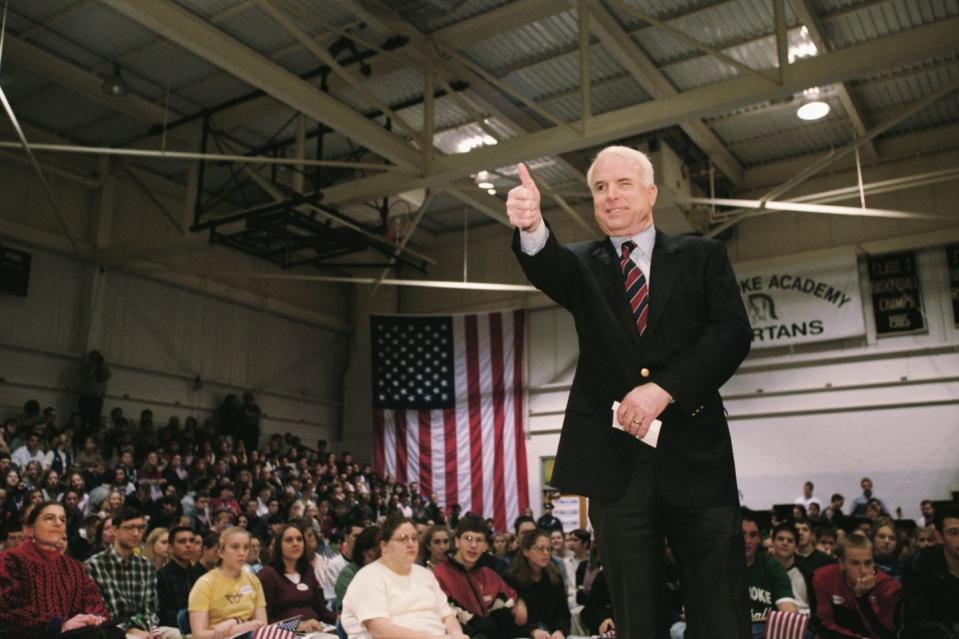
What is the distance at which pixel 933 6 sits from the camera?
1017 centimetres

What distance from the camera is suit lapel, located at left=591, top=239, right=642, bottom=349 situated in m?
1.62

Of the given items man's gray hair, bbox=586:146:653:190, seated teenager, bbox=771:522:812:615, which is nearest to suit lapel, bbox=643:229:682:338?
man's gray hair, bbox=586:146:653:190

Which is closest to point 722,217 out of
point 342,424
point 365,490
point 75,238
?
point 365,490

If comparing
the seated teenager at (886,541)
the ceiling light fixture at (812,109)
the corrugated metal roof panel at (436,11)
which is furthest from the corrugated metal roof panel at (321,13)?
Answer: the seated teenager at (886,541)

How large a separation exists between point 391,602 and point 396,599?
0.03m

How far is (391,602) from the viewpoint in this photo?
4.50 meters

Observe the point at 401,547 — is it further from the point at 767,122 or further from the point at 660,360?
the point at 767,122

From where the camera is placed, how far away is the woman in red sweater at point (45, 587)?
4.45 m

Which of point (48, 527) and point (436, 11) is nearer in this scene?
point (48, 527)

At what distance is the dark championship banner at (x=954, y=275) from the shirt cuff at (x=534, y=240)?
13555 millimetres

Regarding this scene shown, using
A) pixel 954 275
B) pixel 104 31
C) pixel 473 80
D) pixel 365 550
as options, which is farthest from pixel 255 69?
pixel 954 275

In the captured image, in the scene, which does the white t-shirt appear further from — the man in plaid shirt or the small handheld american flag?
the man in plaid shirt

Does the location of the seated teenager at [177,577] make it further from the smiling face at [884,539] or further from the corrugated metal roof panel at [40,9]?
the corrugated metal roof panel at [40,9]

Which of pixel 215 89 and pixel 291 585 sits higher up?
pixel 215 89
